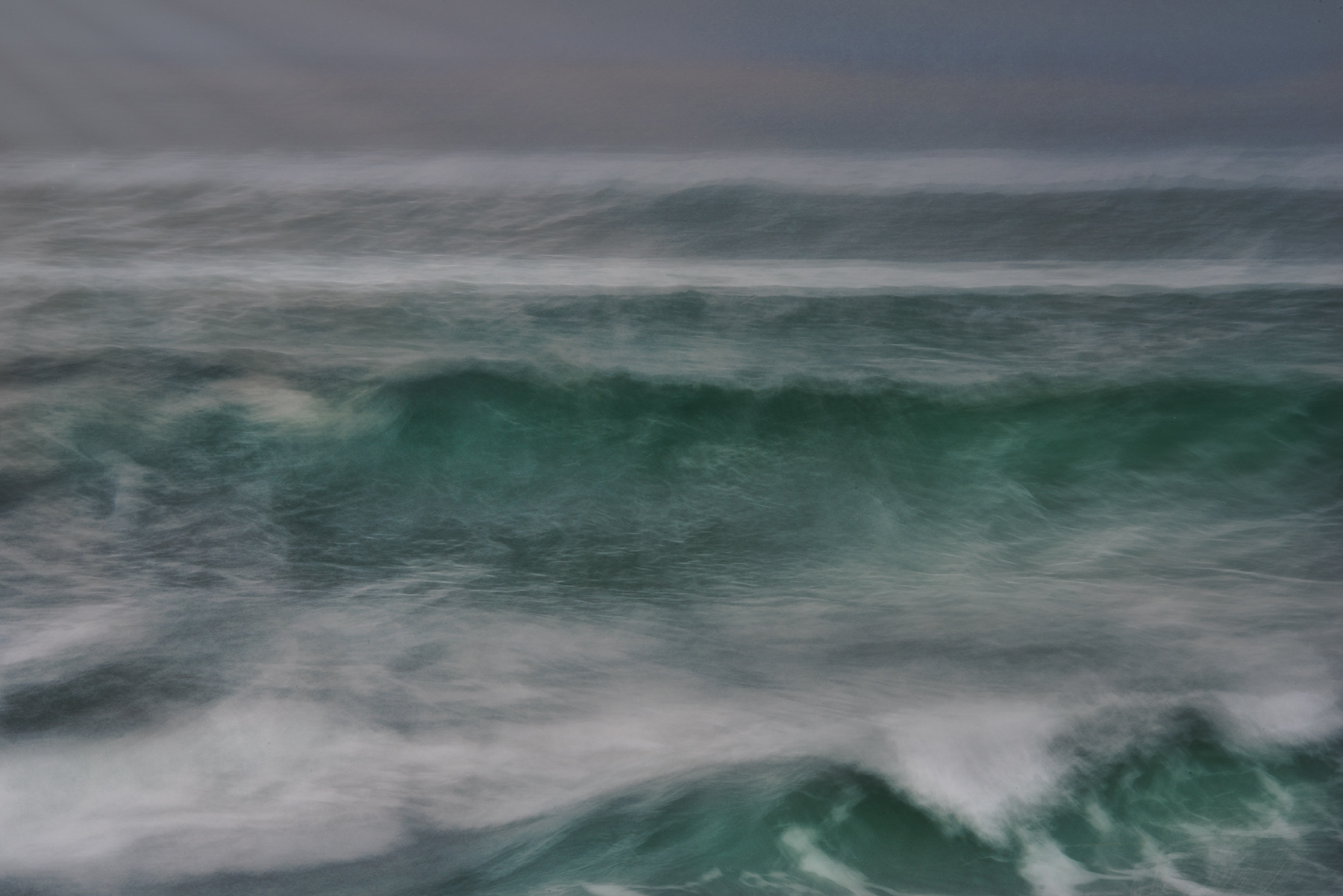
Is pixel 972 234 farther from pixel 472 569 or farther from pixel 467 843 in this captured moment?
pixel 467 843

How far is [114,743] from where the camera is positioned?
740 mm

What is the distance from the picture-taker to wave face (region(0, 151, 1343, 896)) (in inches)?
27.0

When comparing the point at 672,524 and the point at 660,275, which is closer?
the point at 672,524

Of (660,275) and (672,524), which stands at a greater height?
(660,275)

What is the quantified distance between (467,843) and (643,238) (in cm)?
83

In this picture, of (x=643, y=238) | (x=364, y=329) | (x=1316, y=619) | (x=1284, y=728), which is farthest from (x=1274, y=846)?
(x=364, y=329)

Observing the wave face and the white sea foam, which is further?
the white sea foam

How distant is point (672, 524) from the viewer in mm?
940

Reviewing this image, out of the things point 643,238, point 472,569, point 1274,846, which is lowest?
point 1274,846

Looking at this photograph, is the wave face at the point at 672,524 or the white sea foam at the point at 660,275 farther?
the white sea foam at the point at 660,275

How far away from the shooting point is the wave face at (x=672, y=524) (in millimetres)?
687

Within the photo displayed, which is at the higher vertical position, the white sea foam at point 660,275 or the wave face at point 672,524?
the white sea foam at point 660,275

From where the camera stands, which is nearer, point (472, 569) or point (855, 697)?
point (855, 697)

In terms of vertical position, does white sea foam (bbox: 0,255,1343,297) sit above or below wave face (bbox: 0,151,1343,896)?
above
